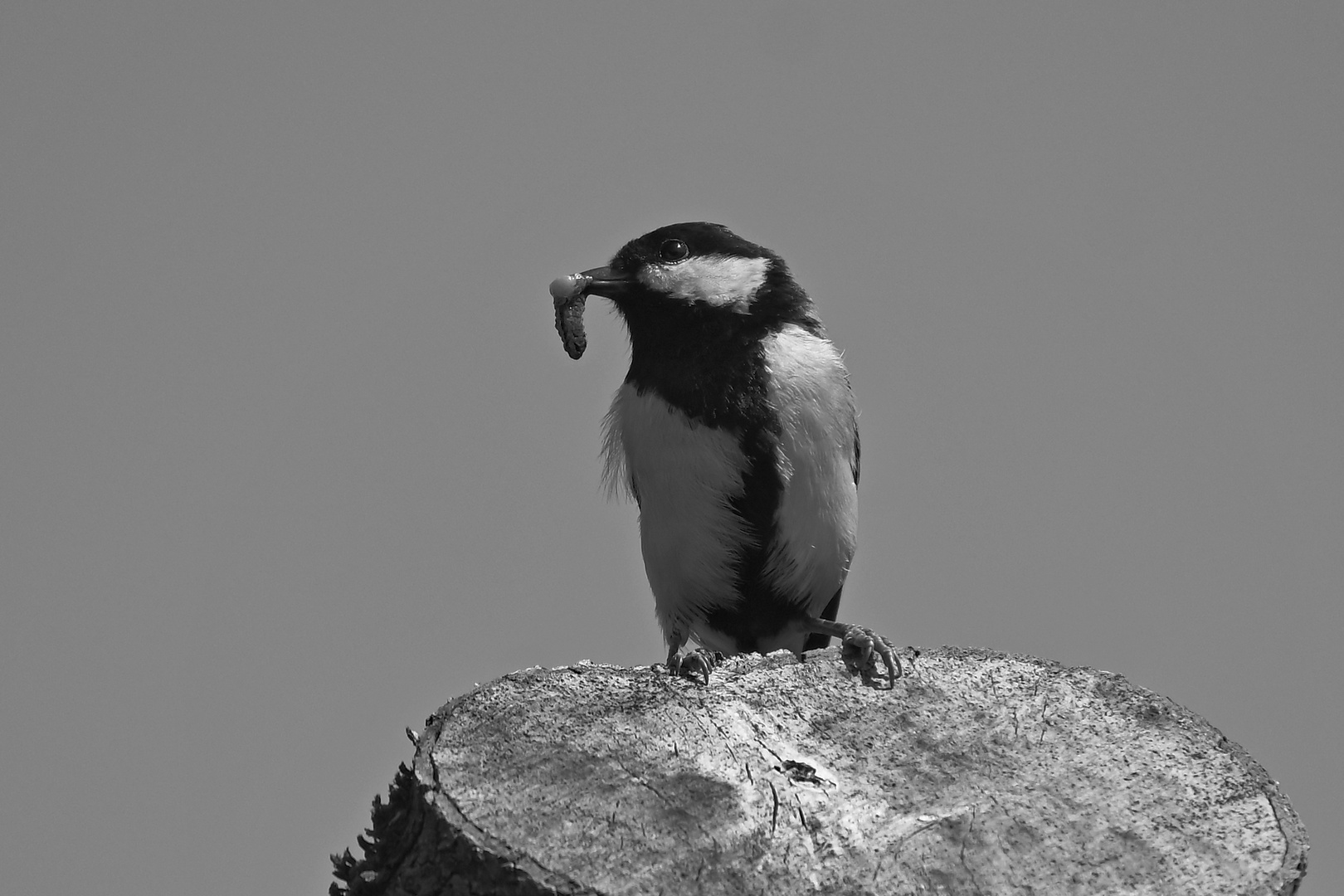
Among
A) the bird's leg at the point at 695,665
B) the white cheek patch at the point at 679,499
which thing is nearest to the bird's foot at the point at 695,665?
the bird's leg at the point at 695,665

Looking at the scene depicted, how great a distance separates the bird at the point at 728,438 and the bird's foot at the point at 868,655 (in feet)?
5.24

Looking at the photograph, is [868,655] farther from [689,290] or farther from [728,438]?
[689,290]

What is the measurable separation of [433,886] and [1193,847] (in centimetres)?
254

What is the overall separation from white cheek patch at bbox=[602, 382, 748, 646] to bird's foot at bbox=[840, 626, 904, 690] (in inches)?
67.6

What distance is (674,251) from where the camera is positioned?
7734mm

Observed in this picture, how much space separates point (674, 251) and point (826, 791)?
369 centimetres

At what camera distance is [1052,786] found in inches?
196

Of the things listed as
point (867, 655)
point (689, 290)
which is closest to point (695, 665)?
point (867, 655)

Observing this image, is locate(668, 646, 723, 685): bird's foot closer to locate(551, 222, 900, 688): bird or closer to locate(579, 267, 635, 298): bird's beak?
locate(551, 222, 900, 688): bird

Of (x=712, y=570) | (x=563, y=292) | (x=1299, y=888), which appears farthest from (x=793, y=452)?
(x=1299, y=888)

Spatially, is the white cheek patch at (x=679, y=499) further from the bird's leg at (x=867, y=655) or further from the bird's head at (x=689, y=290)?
the bird's leg at (x=867, y=655)

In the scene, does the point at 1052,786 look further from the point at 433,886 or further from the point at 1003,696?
the point at 433,886

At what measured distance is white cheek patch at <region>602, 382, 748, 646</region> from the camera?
7180mm

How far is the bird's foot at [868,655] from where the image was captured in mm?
5496
